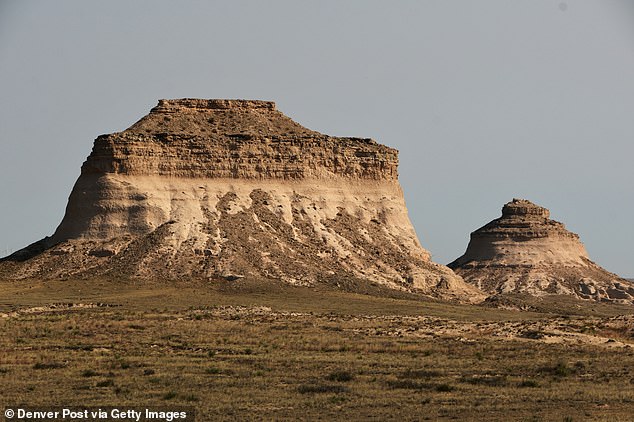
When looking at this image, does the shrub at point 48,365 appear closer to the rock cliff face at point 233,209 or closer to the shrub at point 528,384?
the shrub at point 528,384

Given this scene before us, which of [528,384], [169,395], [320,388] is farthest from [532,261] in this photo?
[169,395]

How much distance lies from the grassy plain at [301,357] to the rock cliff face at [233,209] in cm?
405

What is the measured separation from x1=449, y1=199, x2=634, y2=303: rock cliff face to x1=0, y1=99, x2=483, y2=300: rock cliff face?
2503 centimetres

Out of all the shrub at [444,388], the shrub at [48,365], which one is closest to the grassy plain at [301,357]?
the shrub at [444,388]

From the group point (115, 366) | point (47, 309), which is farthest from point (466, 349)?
point (47, 309)

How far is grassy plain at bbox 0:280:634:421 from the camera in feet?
90.2

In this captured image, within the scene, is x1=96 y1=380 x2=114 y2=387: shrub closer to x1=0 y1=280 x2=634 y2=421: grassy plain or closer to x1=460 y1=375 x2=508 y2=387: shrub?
x1=0 y1=280 x2=634 y2=421: grassy plain

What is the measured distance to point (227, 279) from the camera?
222ft

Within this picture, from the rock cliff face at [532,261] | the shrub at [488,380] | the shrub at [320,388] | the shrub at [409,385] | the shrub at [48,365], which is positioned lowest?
the shrub at [320,388]

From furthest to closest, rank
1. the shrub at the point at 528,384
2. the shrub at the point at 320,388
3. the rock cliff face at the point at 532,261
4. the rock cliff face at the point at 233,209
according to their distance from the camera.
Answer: the rock cliff face at the point at 532,261 < the rock cliff face at the point at 233,209 < the shrub at the point at 528,384 < the shrub at the point at 320,388

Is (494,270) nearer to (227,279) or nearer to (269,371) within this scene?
(227,279)

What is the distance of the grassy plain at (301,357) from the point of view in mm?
27484

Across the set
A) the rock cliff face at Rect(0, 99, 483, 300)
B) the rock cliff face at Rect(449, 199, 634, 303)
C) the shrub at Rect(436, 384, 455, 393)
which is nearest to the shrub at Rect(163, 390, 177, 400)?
the shrub at Rect(436, 384, 455, 393)

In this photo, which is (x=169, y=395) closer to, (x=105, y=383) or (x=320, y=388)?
(x=105, y=383)
